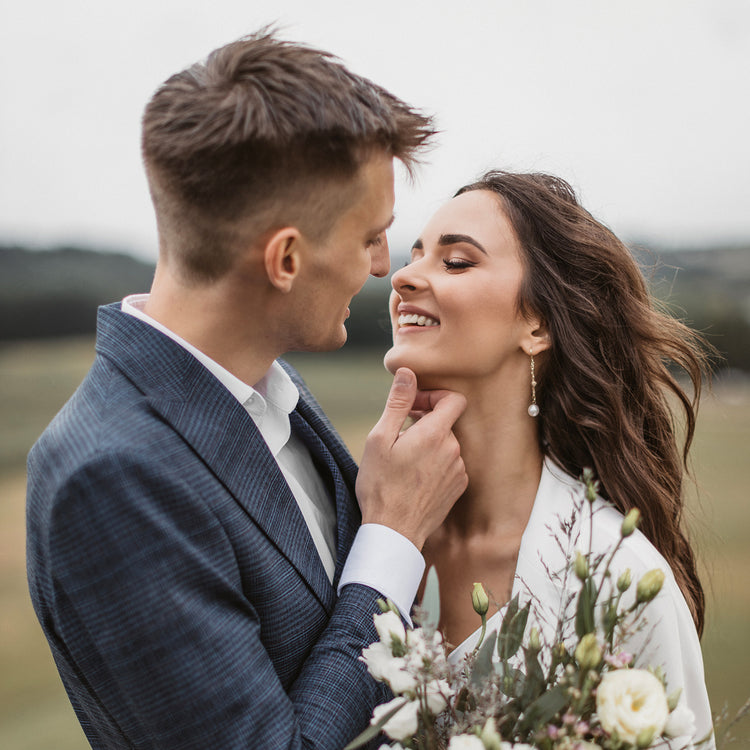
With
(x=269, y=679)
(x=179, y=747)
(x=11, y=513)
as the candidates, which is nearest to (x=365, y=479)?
(x=269, y=679)

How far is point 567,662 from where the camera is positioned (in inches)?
44.8

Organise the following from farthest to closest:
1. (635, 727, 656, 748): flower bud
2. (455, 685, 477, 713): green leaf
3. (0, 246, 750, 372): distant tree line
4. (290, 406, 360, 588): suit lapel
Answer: (0, 246, 750, 372): distant tree line < (290, 406, 360, 588): suit lapel < (455, 685, 477, 713): green leaf < (635, 727, 656, 748): flower bud

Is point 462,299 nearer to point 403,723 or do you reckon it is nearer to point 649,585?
point 649,585

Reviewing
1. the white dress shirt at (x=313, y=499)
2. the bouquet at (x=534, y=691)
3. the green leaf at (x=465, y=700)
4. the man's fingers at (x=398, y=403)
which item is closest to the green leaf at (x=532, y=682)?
the bouquet at (x=534, y=691)

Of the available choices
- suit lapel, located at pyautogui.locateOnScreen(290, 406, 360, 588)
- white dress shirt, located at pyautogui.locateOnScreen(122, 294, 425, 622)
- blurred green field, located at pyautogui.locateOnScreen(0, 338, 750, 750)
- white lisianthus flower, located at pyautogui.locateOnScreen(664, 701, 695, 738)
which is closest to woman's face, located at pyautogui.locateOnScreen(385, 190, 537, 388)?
suit lapel, located at pyautogui.locateOnScreen(290, 406, 360, 588)

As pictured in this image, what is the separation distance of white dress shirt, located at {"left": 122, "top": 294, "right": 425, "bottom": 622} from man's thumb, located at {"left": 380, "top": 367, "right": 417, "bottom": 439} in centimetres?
23

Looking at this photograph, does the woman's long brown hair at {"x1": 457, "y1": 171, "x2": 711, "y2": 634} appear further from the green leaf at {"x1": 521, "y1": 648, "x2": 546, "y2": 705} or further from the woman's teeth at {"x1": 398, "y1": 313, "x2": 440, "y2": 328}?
the green leaf at {"x1": 521, "y1": 648, "x2": 546, "y2": 705}

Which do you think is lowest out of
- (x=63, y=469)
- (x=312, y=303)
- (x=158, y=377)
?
(x=63, y=469)

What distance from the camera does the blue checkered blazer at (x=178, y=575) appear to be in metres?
1.25

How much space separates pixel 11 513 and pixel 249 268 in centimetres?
777

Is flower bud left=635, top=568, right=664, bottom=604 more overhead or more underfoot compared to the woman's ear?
more underfoot

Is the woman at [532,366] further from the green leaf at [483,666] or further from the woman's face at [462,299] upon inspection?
the green leaf at [483,666]

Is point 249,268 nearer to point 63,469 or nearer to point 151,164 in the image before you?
point 151,164

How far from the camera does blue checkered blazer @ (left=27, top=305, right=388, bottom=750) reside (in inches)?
49.0
